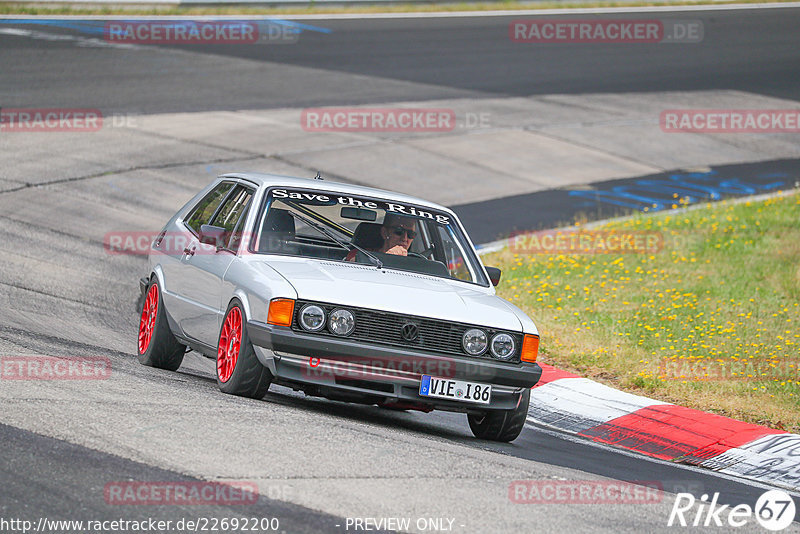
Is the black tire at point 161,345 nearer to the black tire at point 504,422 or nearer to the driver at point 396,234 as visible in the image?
the driver at point 396,234

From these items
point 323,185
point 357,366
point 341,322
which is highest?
point 323,185

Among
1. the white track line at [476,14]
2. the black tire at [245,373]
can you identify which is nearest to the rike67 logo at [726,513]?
the black tire at [245,373]

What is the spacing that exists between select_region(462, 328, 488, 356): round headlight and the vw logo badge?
33 cm

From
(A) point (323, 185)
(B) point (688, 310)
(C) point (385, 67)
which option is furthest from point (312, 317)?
(C) point (385, 67)

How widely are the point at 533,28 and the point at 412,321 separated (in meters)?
28.0

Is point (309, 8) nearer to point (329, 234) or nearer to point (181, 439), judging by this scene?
point (329, 234)

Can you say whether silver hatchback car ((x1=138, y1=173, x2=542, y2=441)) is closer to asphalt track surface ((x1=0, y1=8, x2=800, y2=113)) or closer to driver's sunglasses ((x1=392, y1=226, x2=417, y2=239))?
driver's sunglasses ((x1=392, y1=226, x2=417, y2=239))

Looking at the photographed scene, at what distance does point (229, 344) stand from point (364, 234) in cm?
141

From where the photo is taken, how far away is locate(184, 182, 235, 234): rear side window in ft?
30.7

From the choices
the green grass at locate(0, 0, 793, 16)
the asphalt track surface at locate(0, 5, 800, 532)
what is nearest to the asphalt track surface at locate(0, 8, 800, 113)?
the green grass at locate(0, 0, 793, 16)

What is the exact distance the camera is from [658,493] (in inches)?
250

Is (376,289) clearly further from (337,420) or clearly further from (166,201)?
(166,201)

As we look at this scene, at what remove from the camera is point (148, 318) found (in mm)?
9523

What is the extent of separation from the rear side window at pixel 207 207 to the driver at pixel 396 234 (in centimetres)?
144
